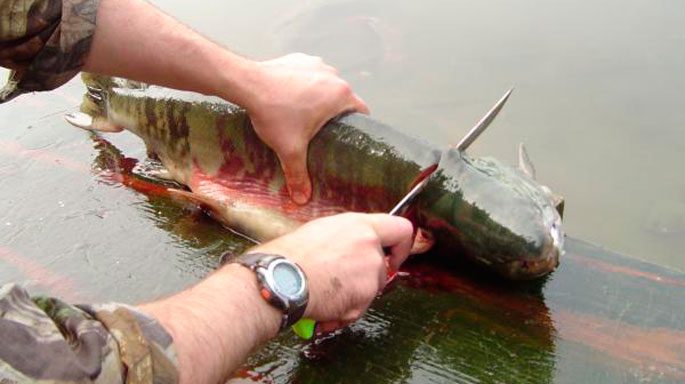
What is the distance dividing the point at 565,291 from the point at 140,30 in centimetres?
156

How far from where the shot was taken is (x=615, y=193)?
181 inches

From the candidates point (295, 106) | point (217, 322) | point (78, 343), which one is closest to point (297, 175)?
point (295, 106)

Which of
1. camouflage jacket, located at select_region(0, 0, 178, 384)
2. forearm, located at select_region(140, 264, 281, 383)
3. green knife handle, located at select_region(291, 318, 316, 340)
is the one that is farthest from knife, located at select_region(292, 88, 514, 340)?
camouflage jacket, located at select_region(0, 0, 178, 384)

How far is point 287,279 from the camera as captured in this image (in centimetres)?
161

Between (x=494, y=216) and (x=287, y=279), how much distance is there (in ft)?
2.73

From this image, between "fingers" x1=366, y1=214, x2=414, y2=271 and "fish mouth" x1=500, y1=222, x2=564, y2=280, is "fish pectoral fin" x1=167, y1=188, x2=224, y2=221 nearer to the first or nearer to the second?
"fingers" x1=366, y1=214, x2=414, y2=271

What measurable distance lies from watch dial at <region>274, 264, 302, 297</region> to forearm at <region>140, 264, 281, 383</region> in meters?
0.05

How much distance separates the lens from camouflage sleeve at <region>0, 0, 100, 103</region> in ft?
6.75

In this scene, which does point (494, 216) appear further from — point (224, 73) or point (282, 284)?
point (224, 73)

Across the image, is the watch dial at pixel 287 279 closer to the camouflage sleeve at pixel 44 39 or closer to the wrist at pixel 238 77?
the wrist at pixel 238 77

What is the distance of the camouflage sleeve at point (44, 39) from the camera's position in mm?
2057

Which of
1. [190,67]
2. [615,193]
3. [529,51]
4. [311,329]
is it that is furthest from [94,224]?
[529,51]

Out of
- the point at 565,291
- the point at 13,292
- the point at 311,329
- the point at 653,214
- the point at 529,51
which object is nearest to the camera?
the point at 13,292

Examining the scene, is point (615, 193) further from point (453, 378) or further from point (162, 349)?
point (162, 349)
